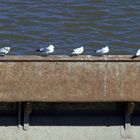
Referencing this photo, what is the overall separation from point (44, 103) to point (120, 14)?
9.59m

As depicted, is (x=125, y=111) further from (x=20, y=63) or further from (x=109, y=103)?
(x=20, y=63)

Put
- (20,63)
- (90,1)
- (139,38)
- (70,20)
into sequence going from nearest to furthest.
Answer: (20,63) → (139,38) → (70,20) → (90,1)

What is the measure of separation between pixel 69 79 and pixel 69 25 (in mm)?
8443

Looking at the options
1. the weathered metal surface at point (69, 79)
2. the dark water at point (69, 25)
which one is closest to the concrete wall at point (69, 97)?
the weathered metal surface at point (69, 79)

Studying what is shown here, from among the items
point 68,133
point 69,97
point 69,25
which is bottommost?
point 68,133

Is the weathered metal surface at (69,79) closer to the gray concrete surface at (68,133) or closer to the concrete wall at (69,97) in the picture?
the concrete wall at (69,97)

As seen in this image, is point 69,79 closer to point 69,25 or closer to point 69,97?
point 69,97

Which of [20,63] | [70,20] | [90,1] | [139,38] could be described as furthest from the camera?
[90,1]

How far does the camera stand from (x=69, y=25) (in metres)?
17.1

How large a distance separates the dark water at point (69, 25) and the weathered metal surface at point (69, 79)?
5.87 metres

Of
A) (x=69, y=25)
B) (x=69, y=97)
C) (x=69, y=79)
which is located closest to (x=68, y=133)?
(x=69, y=97)

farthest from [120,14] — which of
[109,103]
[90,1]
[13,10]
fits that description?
[109,103]

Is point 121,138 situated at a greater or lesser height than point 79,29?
lesser

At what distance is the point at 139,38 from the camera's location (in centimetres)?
1612
